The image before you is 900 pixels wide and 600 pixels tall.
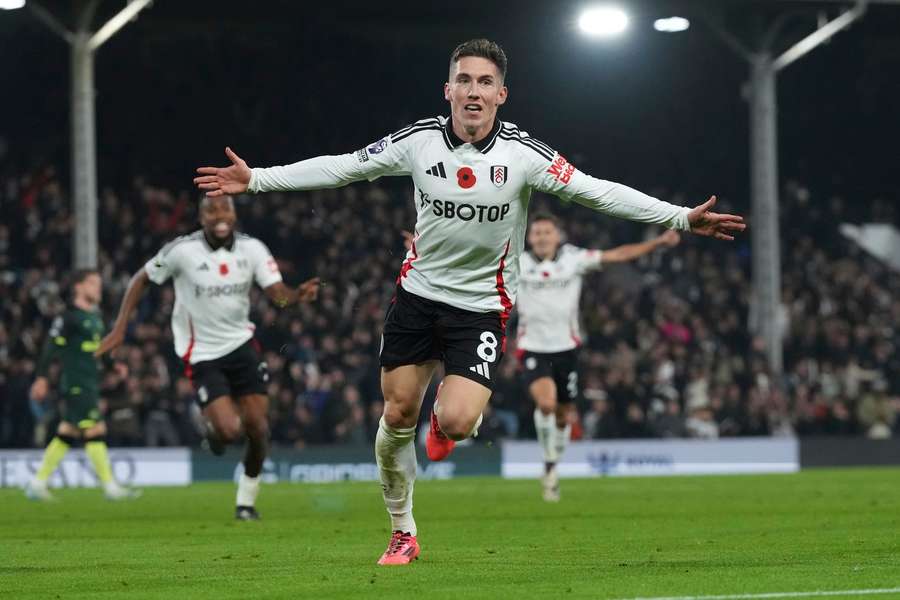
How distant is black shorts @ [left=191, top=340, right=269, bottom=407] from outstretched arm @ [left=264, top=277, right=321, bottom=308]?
618mm

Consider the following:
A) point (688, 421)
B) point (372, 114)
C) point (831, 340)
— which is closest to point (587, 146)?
point (372, 114)

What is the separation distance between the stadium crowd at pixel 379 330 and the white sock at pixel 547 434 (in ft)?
18.9

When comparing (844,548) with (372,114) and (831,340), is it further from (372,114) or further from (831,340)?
(372,114)

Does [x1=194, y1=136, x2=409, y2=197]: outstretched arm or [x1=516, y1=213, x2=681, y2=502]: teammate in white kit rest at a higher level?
[x1=194, y1=136, x2=409, y2=197]: outstretched arm

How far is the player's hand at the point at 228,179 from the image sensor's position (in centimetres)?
805

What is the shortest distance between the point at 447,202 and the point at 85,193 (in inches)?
640

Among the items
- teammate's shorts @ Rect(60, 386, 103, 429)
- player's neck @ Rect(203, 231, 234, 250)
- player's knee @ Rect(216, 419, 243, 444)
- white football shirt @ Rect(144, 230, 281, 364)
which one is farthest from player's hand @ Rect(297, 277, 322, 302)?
teammate's shorts @ Rect(60, 386, 103, 429)

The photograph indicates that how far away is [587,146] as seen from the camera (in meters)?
35.2

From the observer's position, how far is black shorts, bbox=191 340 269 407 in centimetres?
1323

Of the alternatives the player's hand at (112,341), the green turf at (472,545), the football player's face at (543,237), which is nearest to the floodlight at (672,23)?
the green turf at (472,545)

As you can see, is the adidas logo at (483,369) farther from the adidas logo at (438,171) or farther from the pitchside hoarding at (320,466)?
the pitchside hoarding at (320,466)

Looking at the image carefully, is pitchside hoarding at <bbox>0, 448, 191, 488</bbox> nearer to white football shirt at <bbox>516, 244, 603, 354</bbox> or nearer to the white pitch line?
white football shirt at <bbox>516, 244, 603, 354</bbox>

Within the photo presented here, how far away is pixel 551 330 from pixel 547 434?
104cm

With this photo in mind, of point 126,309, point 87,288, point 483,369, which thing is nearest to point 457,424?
point 483,369
